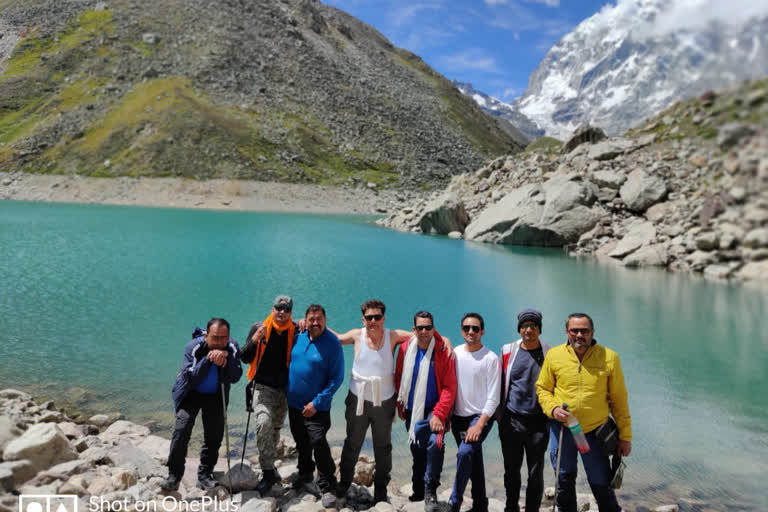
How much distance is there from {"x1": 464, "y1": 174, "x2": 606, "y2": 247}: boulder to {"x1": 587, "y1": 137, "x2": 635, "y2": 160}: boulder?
438cm

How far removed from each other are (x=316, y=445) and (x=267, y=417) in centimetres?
83

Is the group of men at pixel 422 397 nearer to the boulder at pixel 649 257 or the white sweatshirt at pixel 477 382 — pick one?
the white sweatshirt at pixel 477 382

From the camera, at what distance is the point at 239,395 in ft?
37.0

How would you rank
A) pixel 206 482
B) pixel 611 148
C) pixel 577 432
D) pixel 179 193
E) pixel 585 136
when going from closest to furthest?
pixel 577 432
pixel 206 482
pixel 611 148
pixel 585 136
pixel 179 193

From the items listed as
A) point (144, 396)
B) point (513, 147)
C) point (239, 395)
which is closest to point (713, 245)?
point (239, 395)

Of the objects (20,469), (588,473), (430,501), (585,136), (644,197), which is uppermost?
(585,136)

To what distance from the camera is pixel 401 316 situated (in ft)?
63.5

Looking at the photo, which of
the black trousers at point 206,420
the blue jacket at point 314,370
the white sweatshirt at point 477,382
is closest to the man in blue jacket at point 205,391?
the black trousers at point 206,420

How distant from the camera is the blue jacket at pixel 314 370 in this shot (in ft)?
22.3

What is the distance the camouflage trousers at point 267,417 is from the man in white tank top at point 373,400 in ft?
3.30

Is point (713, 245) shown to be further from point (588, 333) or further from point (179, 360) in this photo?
point (179, 360)

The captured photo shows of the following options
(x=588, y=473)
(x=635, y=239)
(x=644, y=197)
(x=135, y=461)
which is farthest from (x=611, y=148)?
→ (x=135, y=461)

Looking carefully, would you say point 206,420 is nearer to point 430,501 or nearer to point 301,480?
point 301,480

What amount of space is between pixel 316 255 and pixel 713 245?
107ft
